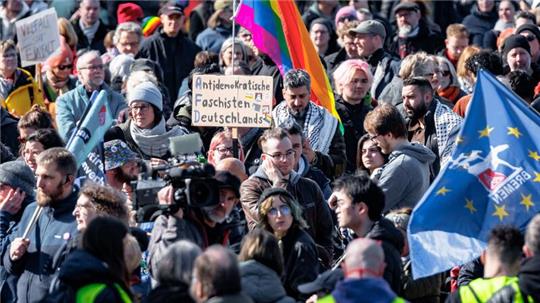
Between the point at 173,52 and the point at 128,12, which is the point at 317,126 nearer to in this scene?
the point at 173,52

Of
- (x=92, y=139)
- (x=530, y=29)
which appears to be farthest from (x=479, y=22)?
(x=92, y=139)

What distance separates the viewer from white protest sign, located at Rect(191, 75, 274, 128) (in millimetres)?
12836

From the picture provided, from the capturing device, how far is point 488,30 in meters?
20.1

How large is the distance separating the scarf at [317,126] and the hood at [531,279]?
501 cm

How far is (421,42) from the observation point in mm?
18656

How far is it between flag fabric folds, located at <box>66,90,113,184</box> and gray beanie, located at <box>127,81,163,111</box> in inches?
56.9

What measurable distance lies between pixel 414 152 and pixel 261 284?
3061 millimetres

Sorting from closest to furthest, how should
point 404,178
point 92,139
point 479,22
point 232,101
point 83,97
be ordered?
point 92,139 → point 404,178 → point 232,101 → point 83,97 → point 479,22

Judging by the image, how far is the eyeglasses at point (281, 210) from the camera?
10000 millimetres

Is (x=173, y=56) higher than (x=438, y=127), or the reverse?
(x=438, y=127)

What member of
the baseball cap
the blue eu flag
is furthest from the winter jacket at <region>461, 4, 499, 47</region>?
the blue eu flag

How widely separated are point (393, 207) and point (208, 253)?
12.2 feet

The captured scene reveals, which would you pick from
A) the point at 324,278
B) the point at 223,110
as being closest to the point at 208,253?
the point at 324,278

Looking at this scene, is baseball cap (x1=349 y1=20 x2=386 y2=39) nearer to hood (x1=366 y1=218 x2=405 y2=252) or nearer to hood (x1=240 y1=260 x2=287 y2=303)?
hood (x1=366 y1=218 x2=405 y2=252)
